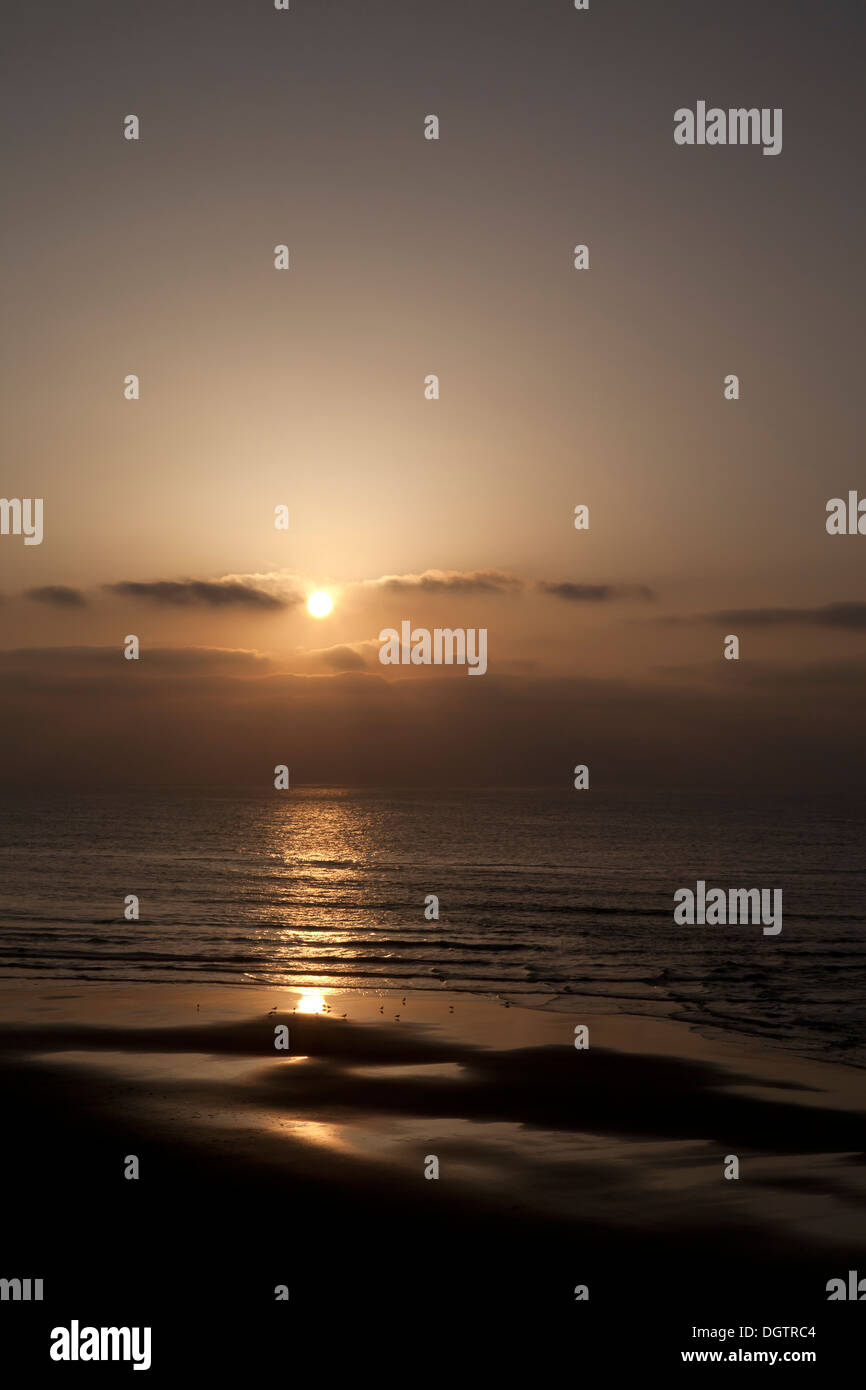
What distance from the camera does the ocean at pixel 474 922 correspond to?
105ft

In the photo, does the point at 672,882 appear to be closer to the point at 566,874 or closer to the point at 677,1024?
the point at 566,874

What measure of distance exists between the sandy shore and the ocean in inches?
223

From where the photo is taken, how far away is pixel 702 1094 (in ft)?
65.6

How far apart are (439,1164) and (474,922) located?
3177 centimetres

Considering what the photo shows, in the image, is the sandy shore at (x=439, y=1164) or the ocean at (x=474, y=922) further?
the ocean at (x=474, y=922)

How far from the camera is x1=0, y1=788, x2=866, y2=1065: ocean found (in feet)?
105

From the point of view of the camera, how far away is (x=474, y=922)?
47.2 meters

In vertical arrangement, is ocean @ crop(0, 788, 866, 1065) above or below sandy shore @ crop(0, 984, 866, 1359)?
above

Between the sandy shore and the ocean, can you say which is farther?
the ocean

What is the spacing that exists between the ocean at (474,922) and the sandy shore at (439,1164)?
5.65 metres

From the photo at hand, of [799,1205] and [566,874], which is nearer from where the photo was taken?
[799,1205]

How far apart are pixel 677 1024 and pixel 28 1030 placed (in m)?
16.1
